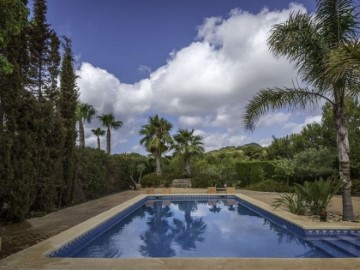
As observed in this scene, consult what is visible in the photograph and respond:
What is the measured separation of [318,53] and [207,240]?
20.2ft

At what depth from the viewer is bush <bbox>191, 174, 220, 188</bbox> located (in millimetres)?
24750

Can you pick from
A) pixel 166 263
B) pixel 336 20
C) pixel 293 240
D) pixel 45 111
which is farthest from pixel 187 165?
pixel 166 263

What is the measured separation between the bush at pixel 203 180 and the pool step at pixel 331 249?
16.3m

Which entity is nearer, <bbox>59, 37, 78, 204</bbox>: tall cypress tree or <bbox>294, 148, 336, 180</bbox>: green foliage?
<bbox>59, 37, 78, 204</bbox>: tall cypress tree

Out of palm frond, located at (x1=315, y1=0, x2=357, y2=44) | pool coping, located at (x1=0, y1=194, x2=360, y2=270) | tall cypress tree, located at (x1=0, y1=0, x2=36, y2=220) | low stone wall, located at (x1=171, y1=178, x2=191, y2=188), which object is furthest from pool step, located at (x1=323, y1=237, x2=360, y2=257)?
low stone wall, located at (x1=171, y1=178, x2=191, y2=188)

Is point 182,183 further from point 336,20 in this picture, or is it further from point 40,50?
point 336,20

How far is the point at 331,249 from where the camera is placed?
7.66m

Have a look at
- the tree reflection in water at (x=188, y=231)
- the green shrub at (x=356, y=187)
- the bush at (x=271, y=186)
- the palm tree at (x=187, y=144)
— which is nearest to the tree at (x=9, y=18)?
the tree reflection in water at (x=188, y=231)

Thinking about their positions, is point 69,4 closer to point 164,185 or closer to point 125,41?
point 125,41

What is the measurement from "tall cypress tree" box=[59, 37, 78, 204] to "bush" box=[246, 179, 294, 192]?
1223 cm

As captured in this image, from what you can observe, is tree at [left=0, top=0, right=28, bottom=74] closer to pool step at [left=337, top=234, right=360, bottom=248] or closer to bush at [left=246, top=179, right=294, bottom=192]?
pool step at [left=337, top=234, right=360, bottom=248]

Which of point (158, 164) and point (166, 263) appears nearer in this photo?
point (166, 263)

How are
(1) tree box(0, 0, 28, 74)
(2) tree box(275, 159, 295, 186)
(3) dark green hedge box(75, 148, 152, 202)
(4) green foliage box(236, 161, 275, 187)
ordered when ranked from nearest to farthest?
(1) tree box(0, 0, 28, 74), (3) dark green hedge box(75, 148, 152, 202), (2) tree box(275, 159, 295, 186), (4) green foliage box(236, 161, 275, 187)

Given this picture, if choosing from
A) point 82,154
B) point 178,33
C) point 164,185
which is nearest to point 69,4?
point 178,33
